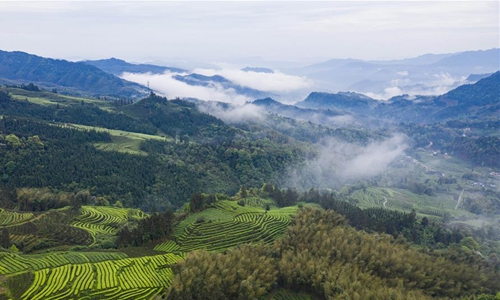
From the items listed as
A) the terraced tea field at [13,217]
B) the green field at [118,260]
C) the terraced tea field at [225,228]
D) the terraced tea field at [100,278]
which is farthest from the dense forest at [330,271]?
the terraced tea field at [13,217]

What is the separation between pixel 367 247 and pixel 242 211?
36312 mm

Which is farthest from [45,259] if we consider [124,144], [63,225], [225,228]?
[124,144]

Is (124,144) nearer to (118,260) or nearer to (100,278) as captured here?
(118,260)

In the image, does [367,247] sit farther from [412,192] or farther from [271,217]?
[412,192]

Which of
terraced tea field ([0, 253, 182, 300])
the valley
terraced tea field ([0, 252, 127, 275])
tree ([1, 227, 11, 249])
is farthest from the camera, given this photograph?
tree ([1, 227, 11, 249])

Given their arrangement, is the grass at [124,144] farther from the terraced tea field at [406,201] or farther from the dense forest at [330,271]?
the terraced tea field at [406,201]

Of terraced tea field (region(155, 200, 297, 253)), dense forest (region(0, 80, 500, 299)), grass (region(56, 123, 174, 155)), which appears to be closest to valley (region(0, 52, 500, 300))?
dense forest (region(0, 80, 500, 299))

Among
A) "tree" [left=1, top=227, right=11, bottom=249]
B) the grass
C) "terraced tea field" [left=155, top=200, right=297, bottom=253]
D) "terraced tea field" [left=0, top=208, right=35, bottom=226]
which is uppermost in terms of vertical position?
the grass

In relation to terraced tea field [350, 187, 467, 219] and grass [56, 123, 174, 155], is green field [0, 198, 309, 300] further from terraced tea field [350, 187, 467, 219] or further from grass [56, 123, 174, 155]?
terraced tea field [350, 187, 467, 219]

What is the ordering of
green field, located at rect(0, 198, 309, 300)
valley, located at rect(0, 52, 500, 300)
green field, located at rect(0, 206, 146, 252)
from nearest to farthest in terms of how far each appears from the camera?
green field, located at rect(0, 198, 309, 300) → valley, located at rect(0, 52, 500, 300) → green field, located at rect(0, 206, 146, 252)

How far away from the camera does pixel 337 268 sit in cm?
6662

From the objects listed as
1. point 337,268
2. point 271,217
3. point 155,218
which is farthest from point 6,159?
point 337,268

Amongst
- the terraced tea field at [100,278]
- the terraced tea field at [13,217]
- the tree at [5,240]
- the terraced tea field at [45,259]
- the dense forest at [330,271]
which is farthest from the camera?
the terraced tea field at [13,217]

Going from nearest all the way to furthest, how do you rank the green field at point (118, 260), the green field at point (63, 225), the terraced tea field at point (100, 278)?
1. the terraced tea field at point (100, 278)
2. the green field at point (118, 260)
3. the green field at point (63, 225)
